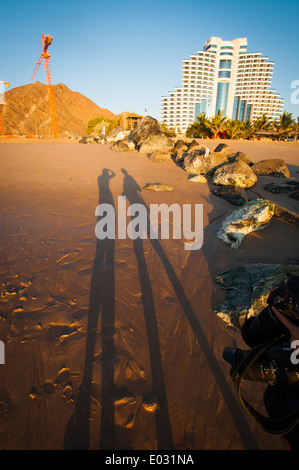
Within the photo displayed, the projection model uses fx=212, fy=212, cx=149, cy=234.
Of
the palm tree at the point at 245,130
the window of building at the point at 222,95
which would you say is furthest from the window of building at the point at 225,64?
the palm tree at the point at 245,130

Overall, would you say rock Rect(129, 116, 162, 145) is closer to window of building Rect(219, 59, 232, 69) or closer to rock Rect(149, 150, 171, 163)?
rock Rect(149, 150, 171, 163)

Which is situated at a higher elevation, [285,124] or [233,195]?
[285,124]

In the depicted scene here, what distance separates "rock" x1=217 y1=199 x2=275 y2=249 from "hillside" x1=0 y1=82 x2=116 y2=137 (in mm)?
93280

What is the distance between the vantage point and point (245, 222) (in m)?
4.35

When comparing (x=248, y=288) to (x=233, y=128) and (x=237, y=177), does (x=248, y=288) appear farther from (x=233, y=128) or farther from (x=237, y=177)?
(x=233, y=128)

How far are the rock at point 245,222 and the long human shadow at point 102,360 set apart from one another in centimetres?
231

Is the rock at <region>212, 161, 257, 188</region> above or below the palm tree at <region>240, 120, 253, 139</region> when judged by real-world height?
below

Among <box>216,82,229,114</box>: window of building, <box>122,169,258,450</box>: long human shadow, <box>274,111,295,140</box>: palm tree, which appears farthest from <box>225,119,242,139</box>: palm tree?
<box>216,82,229,114</box>: window of building

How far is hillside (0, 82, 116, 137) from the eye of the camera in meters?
97.6

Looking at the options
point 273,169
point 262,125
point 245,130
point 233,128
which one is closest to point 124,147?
point 273,169

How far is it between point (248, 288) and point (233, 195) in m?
4.34

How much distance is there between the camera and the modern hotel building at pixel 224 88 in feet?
336

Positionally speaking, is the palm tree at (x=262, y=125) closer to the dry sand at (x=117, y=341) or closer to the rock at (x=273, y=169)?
the rock at (x=273, y=169)
